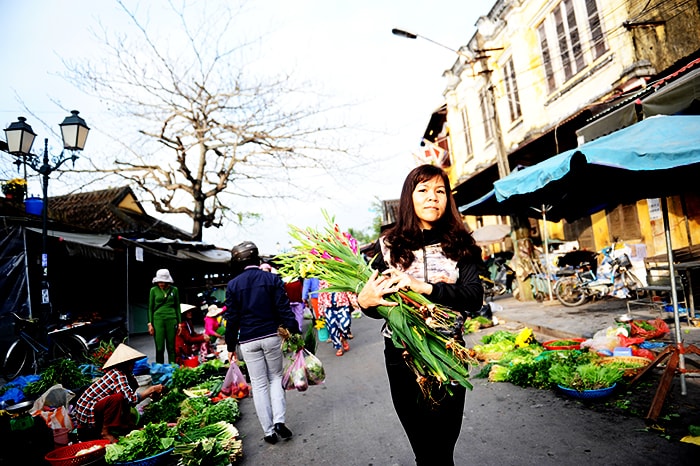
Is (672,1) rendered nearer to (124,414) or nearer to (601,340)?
(601,340)

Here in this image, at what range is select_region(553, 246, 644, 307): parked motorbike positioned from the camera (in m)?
8.20

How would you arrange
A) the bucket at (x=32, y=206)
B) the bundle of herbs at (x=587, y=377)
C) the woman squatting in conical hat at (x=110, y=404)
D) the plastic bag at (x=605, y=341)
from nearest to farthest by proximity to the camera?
the woman squatting in conical hat at (x=110, y=404)
the bundle of herbs at (x=587, y=377)
the plastic bag at (x=605, y=341)
the bucket at (x=32, y=206)


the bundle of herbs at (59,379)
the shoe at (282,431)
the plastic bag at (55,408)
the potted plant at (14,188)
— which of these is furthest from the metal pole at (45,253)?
the shoe at (282,431)

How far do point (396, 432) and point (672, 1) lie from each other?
32.4ft

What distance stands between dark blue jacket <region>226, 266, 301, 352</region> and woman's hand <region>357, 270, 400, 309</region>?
2.42 m

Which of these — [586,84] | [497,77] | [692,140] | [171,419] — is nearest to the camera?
[692,140]

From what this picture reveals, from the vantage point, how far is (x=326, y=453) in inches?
144

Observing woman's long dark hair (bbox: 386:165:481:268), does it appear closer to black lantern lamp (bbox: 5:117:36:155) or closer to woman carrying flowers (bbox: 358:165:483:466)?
woman carrying flowers (bbox: 358:165:483:466)

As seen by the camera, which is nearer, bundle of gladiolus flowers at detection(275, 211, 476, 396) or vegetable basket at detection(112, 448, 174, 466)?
bundle of gladiolus flowers at detection(275, 211, 476, 396)

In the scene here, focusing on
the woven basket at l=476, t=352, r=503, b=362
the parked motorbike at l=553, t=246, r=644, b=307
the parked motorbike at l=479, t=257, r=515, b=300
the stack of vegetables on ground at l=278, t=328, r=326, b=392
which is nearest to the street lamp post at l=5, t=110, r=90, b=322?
the stack of vegetables on ground at l=278, t=328, r=326, b=392

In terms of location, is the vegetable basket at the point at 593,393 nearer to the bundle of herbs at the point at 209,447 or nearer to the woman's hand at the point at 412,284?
the woman's hand at the point at 412,284

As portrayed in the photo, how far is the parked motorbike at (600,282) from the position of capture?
8.20m

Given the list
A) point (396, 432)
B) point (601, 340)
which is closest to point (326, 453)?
point (396, 432)

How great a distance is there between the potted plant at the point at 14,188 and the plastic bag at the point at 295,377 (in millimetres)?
10343
